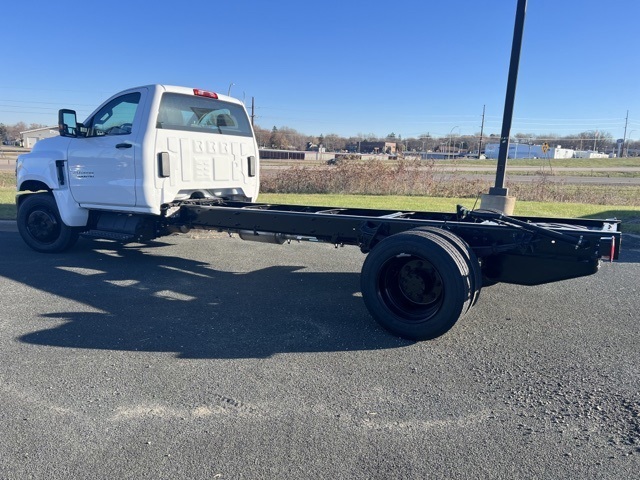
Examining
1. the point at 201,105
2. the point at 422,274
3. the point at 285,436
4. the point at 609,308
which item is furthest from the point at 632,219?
the point at 285,436

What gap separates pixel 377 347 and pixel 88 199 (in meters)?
5.16

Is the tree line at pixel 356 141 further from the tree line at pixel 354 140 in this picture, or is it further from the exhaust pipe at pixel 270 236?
the exhaust pipe at pixel 270 236

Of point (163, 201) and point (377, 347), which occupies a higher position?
point (163, 201)

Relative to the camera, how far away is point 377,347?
4312mm

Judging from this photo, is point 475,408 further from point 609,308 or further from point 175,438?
point 609,308

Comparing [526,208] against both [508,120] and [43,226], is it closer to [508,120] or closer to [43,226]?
[508,120]

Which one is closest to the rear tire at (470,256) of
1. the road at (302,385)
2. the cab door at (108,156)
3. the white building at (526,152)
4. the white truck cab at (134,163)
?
the road at (302,385)

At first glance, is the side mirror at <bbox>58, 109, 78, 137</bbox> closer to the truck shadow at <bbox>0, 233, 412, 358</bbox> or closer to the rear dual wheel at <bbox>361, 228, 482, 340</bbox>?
the truck shadow at <bbox>0, 233, 412, 358</bbox>

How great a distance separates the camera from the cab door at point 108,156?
677 centimetres

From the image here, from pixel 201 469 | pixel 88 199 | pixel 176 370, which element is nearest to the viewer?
pixel 201 469

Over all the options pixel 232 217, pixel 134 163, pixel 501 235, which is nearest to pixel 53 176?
pixel 134 163

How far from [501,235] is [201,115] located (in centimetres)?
476

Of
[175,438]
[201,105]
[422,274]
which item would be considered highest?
[201,105]

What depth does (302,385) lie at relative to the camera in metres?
3.62
